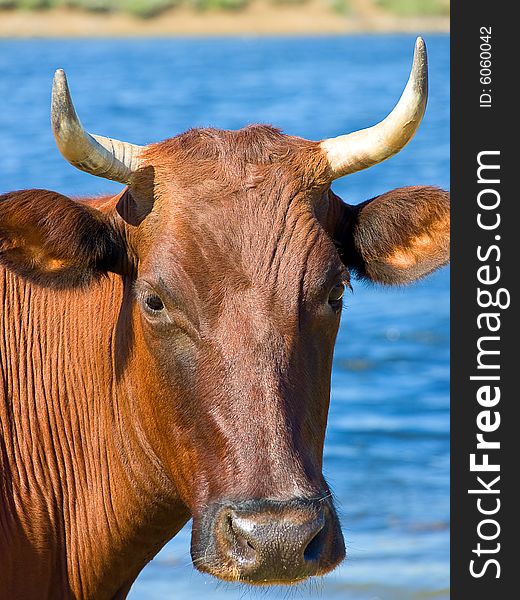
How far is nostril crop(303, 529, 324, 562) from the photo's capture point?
4.83 meters

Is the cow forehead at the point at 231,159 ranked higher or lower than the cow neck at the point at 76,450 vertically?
higher

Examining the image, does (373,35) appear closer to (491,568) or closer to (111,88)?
(111,88)

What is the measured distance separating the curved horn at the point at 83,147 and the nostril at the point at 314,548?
176cm

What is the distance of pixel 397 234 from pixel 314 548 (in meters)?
1.81


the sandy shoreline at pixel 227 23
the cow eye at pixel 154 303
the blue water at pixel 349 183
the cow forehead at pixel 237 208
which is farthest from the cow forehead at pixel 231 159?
the sandy shoreline at pixel 227 23

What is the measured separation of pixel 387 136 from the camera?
18.5ft

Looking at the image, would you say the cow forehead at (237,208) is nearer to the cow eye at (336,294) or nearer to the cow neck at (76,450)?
→ the cow eye at (336,294)

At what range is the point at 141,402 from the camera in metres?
5.68

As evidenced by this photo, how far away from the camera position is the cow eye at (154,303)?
17.5 feet

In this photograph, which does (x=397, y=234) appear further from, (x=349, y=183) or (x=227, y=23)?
(x=227, y=23)

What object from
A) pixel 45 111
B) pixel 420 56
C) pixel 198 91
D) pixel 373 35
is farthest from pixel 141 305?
pixel 373 35

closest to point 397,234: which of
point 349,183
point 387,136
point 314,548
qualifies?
point 387,136

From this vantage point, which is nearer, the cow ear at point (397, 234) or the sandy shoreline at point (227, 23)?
the cow ear at point (397, 234)

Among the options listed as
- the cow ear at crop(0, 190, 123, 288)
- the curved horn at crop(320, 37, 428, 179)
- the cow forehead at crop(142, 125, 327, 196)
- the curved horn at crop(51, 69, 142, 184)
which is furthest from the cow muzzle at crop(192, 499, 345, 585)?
the curved horn at crop(320, 37, 428, 179)
